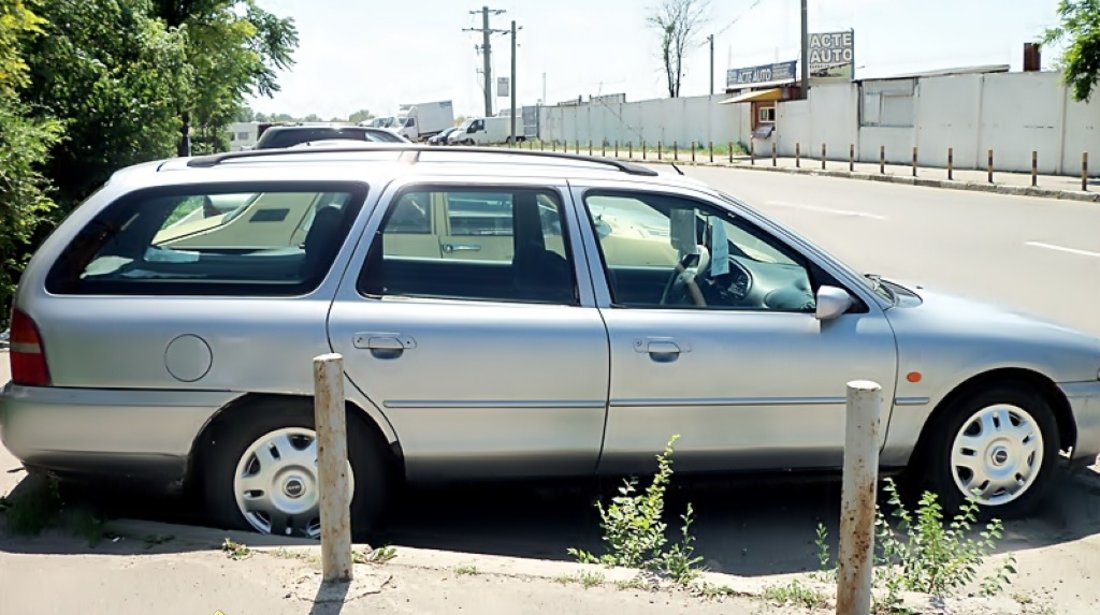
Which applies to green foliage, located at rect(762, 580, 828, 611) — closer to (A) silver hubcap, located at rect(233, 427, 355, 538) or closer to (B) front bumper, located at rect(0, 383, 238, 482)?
(A) silver hubcap, located at rect(233, 427, 355, 538)

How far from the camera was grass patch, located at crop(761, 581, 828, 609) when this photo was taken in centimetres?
360

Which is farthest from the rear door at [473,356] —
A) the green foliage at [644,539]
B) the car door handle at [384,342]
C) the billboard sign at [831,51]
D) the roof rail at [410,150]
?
the billboard sign at [831,51]

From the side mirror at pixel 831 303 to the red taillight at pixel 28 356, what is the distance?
317 centimetres

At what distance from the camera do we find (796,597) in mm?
3635

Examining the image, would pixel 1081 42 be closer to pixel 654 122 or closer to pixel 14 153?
pixel 14 153

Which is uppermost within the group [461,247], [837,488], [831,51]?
[831,51]

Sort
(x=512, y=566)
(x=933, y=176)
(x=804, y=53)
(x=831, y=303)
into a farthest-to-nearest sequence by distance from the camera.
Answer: (x=804, y=53) < (x=933, y=176) < (x=831, y=303) < (x=512, y=566)

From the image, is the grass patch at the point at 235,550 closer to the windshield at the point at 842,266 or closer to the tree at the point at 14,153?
the windshield at the point at 842,266

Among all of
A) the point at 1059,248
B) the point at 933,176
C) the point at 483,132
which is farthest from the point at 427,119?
the point at 1059,248

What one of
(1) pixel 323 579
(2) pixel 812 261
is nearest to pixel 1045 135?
(2) pixel 812 261

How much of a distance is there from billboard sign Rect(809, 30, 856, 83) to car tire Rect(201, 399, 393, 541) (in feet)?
177

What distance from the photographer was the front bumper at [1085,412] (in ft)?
15.5

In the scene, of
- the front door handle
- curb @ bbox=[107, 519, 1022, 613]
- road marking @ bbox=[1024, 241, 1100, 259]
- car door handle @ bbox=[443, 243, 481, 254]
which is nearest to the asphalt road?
road marking @ bbox=[1024, 241, 1100, 259]

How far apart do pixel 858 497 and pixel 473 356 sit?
65.1 inches
